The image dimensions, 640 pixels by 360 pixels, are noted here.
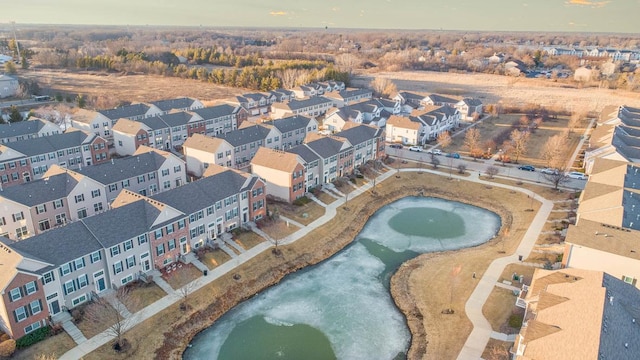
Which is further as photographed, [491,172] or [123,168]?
[491,172]

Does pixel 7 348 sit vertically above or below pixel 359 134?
below

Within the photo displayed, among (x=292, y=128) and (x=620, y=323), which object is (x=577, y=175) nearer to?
(x=620, y=323)

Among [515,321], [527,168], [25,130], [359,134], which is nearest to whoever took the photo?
[515,321]

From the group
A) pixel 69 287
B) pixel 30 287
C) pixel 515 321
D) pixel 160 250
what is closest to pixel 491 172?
pixel 515 321

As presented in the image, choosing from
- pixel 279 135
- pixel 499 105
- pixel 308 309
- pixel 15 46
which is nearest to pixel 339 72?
pixel 499 105

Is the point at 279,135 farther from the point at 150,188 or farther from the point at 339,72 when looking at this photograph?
the point at 339,72

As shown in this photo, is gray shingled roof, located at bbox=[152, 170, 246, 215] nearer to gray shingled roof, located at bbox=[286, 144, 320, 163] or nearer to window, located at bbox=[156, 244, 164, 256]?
window, located at bbox=[156, 244, 164, 256]

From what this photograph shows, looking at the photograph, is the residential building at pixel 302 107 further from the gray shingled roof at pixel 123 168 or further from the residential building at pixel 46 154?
the gray shingled roof at pixel 123 168

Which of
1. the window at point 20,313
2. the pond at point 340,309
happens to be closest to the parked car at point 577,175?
the pond at point 340,309
